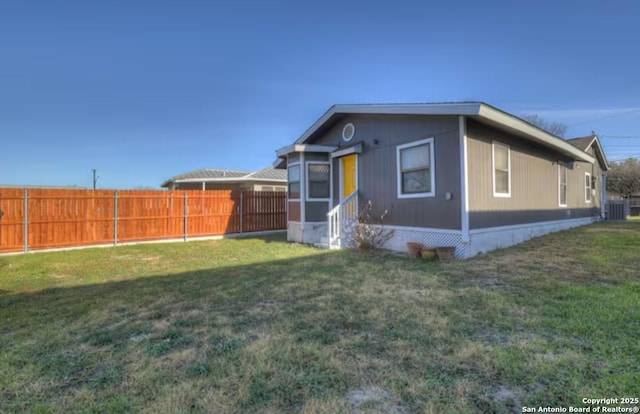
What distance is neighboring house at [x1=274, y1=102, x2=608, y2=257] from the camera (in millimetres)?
7062

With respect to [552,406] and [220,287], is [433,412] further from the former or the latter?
[220,287]

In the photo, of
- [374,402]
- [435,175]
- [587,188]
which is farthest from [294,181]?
[587,188]

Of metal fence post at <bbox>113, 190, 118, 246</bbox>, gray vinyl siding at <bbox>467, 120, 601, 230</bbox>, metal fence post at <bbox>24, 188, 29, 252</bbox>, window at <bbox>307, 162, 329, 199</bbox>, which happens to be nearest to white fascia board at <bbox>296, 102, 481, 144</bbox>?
gray vinyl siding at <bbox>467, 120, 601, 230</bbox>

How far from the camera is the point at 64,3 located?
8156mm

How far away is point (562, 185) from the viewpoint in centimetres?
1159

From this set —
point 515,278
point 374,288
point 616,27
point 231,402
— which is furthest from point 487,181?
point 616,27

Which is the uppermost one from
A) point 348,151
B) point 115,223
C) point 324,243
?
point 348,151

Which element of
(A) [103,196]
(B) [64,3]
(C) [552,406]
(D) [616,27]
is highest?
(D) [616,27]

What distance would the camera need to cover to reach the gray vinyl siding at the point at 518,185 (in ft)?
23.6

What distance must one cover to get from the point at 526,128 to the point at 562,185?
5.44 meters

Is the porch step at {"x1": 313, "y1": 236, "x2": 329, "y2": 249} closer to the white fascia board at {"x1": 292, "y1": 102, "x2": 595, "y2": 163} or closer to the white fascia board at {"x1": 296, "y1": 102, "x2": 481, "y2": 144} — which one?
the white fascia board at {"x1": 292, "y1": 102, "x2": 595, "y2": 163}

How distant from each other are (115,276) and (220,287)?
252 cm

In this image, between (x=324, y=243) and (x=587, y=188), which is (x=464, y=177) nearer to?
(x=324, y=243)

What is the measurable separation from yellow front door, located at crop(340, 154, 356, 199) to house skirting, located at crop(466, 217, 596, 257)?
4037 mm
